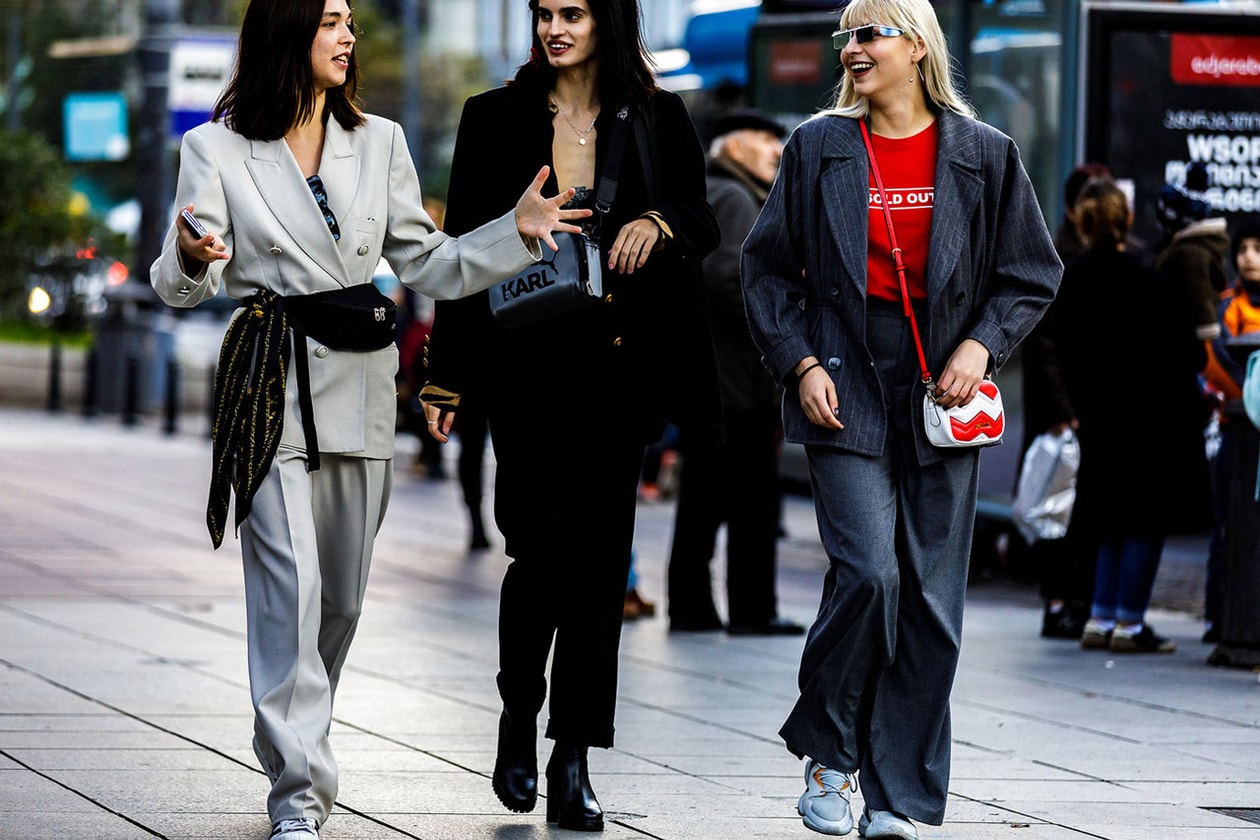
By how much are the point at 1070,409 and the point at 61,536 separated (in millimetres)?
5568

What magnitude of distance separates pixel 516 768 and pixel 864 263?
1.38 meters

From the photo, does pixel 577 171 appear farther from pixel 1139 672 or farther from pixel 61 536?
pixel 61 536

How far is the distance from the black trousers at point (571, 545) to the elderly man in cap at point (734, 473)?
3496mm

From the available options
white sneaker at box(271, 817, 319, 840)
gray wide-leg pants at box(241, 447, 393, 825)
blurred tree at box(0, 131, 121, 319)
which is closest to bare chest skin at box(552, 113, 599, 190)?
gray wide-leg pants at box(241, 447, 393, 825)

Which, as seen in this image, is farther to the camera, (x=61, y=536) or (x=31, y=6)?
(x=31, y=6)

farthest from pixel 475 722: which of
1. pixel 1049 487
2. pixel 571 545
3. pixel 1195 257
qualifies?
pixel 1195 257

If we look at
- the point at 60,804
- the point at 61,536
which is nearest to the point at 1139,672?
the point at 60,804

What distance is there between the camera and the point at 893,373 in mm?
4695

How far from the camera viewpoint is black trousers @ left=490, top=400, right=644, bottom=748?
4836 millimetres

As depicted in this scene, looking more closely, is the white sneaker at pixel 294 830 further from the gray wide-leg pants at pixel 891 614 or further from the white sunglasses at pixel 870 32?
the white sunglasses at pixel 870 32

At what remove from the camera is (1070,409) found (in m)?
8.77

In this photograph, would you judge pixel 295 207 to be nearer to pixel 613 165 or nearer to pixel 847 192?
pixel 613 165

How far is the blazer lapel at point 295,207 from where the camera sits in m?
4.58

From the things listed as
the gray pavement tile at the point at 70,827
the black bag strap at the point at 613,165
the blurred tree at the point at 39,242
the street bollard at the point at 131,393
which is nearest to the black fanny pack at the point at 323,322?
the black bag strap at the point at 613,165
